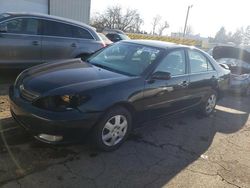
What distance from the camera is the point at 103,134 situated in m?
3.88

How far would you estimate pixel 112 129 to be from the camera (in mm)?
3963

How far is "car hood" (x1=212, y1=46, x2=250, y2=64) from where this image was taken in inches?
377

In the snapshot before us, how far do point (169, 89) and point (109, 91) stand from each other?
136 cm

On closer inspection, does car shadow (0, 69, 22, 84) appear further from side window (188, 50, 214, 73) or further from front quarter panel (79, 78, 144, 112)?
side window (188, 50, 214, 73)

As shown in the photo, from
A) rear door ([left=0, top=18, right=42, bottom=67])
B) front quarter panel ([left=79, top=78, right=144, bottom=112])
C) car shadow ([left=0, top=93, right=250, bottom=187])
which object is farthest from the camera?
rear door ([left=0, top=18, right=42, bottom=67])

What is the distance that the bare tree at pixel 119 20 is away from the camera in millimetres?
63103

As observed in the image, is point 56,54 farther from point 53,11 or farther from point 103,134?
point 53,11

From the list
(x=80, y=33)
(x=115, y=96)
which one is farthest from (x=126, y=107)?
(x=80, y=33)

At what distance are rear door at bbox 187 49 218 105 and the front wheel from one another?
231mm

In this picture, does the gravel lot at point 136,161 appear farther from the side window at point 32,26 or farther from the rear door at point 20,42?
the side window at point 32,26

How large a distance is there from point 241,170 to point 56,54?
5.19 metres

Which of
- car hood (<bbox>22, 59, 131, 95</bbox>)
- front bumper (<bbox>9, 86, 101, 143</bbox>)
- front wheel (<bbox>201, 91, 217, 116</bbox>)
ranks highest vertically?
car hood (<bbox>22, 59, 131, 95</bbox>)

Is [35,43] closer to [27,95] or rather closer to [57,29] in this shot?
[57,29]

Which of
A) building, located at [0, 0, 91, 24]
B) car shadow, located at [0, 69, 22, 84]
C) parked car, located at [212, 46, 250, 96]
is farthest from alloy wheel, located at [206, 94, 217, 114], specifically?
building, located at [0, 0, 91, 24]
